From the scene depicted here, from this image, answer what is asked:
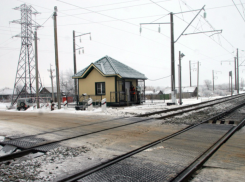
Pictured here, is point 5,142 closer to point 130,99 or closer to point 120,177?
point 120,177

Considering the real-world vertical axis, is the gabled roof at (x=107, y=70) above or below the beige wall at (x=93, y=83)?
above

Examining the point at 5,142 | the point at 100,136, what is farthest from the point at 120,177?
the point at 5,142

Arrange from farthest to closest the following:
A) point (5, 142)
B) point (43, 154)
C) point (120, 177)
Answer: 1. point (5, 142)
2. point (43, 154)
3. point (120, 177)

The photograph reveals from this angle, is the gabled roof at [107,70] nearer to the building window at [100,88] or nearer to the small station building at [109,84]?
the small station building at [109,84]

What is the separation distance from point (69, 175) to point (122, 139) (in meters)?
3.16

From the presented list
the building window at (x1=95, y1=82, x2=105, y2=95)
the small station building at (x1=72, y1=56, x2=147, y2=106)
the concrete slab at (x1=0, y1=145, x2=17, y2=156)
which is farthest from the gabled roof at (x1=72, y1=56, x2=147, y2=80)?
the concrete slab at (x1=0, y1=145, x2=17, y2=156)

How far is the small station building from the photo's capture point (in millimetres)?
21109

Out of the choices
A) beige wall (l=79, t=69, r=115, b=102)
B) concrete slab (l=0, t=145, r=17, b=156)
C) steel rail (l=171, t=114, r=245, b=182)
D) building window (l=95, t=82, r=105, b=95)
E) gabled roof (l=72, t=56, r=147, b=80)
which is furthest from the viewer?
building window (l=95, t=82, r=105, b=95)

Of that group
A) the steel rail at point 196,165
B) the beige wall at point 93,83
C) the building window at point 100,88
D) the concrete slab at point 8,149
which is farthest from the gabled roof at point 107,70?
the steel rail at point 196,165

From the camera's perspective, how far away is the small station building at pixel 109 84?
2111 centimetres

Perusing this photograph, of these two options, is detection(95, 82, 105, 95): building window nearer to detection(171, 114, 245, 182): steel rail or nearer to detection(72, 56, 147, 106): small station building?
detection(72, 56, 147, 106): small station building

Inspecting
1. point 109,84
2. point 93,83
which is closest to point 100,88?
point 93,83

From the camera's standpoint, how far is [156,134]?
7.74m

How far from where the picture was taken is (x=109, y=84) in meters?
21.5
